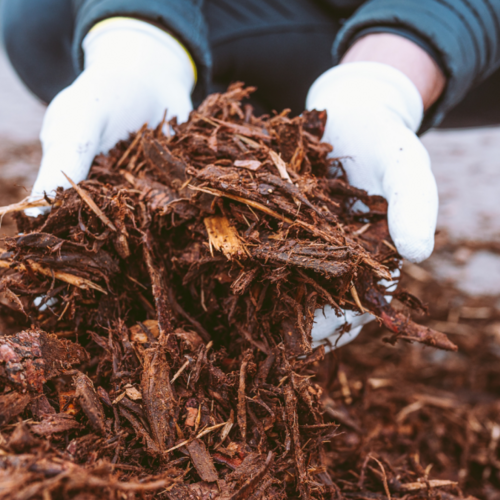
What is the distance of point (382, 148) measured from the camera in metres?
1.56

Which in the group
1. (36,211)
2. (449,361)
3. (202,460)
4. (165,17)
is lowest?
(449,361)

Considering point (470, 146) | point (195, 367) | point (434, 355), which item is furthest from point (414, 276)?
point (470, 146)

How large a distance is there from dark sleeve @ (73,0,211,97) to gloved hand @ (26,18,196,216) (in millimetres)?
44

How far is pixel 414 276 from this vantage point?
10.4ft

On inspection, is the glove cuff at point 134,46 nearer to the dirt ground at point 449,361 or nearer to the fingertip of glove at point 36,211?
the fingertip of glove at point 36,211

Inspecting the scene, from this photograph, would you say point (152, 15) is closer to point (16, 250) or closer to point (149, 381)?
point (16, 250)

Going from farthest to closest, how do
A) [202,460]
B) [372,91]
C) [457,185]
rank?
[457,185] < [372,91] < [202,460]

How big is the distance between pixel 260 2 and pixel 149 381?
3.00m

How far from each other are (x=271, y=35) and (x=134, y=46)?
51.2 inches

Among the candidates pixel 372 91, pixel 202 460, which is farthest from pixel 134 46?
pixel 202 460

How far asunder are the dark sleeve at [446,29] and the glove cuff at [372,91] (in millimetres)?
291

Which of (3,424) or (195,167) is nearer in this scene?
(3,424)

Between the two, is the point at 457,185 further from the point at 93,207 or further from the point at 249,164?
the point at 93,207

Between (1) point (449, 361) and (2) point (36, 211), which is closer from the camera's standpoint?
(2) point (36, 211)
